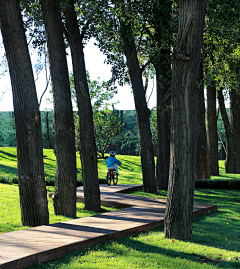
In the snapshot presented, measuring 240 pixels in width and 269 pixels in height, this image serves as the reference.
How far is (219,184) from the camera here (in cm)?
1377

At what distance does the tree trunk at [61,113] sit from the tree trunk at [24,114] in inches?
53.0

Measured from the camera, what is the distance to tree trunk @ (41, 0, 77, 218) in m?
7.83

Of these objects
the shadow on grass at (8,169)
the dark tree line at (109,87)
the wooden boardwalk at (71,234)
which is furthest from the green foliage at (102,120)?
the wooden boardwalk at (71,234)

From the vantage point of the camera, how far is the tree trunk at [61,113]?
25.7 ft

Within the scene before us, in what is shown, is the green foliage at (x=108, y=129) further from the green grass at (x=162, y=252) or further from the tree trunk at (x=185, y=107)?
the tree trunk at (x=185, y=107)

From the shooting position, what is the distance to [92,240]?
515cm

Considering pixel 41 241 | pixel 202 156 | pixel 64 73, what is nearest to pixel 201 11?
pixel 64 73

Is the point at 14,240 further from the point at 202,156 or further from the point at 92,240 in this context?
the point at 202,156

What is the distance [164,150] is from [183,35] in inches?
282

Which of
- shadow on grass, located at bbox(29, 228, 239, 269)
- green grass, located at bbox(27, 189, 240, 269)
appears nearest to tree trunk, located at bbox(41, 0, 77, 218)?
green grass, located at bbox(27, 189, 240, 269)

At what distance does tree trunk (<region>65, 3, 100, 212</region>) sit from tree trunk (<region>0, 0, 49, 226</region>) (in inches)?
97.2

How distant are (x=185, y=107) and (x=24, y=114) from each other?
3.38 m

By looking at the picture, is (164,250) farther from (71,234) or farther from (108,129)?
(108,129)

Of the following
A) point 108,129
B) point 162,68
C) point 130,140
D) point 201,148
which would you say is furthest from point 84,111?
point 130,140
